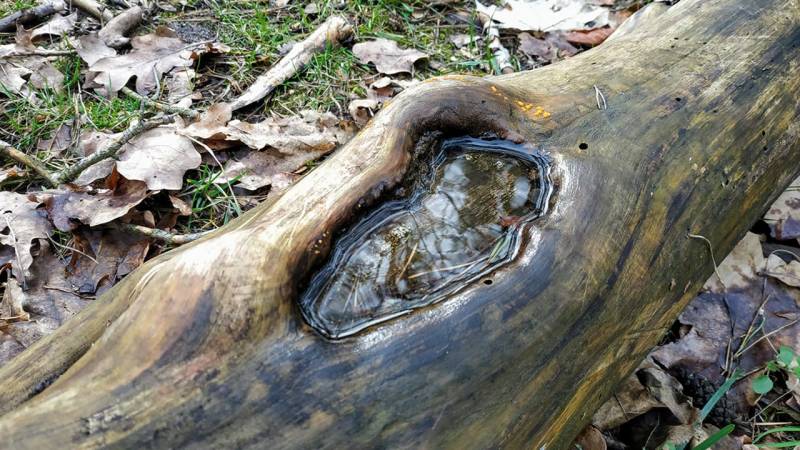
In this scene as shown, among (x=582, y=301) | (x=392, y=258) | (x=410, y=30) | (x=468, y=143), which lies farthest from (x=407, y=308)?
(x=410, y=30)

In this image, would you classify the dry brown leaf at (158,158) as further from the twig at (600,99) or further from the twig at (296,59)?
the twig at (600,99)

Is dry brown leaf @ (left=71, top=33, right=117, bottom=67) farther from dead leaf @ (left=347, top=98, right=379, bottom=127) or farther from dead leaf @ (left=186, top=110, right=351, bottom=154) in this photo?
dead leaf @ (left=347, top=98, right=379, bottom=127)

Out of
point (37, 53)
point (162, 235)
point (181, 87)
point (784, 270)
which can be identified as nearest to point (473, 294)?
point (162, 235)

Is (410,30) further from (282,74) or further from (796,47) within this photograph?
(796,47)

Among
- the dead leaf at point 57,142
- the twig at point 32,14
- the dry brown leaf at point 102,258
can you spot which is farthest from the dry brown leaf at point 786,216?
the twig at point 32,14

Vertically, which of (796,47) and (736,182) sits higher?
(796,47)

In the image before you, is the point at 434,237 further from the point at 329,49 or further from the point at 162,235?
the point at 329,49

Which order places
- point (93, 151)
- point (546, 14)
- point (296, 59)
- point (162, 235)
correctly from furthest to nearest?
1. point (546, 14)
2. point (296, 59)
3. point (93, 151)
4. point (162, 235)
